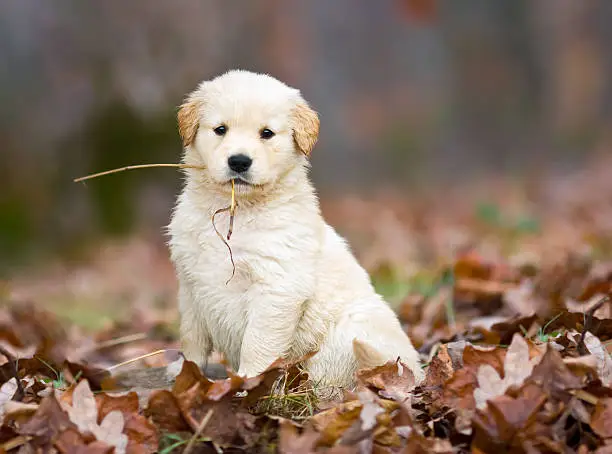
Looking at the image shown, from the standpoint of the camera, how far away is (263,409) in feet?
9.24

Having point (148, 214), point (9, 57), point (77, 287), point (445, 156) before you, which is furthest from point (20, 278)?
point (445, 156)

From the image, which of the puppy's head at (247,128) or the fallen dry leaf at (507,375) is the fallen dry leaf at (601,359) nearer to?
the fallen dry leaf at (507,375)

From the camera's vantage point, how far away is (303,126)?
10.7ft

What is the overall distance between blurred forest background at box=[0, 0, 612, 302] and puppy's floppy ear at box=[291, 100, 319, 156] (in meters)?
5.97

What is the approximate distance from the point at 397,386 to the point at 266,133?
3.44 feet

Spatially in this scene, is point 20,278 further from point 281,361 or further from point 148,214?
point 281,361

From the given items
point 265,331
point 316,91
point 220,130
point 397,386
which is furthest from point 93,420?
point 316,91

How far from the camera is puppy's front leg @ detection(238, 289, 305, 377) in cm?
309

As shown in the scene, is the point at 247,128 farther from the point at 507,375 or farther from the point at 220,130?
the point at 507,375

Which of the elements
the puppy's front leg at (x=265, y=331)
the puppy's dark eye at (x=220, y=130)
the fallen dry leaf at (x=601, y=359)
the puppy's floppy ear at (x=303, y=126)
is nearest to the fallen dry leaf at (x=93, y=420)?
the puppy's front leg at (x=265, y=331)

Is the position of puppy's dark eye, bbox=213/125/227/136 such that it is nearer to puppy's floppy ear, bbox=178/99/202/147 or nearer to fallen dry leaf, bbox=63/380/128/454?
puppy's floppy ear, bbox=178/99/202/147

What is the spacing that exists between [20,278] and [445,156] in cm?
849

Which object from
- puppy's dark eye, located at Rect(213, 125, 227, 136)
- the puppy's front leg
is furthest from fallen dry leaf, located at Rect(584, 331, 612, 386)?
puppy's dark eye, located at Rect(213, 125, 227, 136)

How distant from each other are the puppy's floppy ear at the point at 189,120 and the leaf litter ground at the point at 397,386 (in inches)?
33.7
